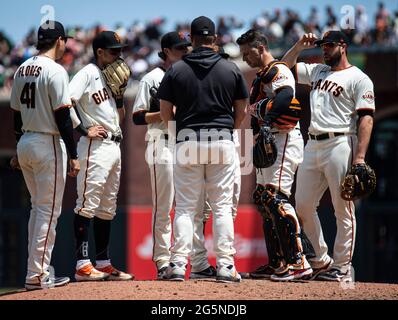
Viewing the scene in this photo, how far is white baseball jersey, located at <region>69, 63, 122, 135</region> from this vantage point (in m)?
8.10

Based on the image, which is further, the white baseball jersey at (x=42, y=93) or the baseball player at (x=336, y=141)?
the baseball player at (x=336, y=141)

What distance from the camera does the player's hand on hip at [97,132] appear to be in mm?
7996

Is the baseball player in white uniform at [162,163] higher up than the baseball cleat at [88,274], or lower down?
higher up

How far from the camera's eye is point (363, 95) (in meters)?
7.91

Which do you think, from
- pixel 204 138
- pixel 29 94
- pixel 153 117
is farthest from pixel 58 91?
pixel 204 138

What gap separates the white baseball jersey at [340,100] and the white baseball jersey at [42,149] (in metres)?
2.32

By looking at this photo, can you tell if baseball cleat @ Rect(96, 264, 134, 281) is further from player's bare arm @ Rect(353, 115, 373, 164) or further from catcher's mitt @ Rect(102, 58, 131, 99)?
player's bare arm @ Rect(353, 115, 373, 164)

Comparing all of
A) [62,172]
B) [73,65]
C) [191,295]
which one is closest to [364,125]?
[191,295]

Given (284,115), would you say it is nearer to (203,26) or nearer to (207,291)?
(203,26)

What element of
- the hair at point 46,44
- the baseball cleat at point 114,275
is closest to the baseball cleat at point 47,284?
the baseball cleat at point 114,275

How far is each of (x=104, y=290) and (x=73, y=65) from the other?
16.6 meters

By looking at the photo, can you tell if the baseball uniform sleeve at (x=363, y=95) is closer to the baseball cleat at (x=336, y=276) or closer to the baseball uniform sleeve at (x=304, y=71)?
the baseball uniform sleeve at (x=304, y=71)

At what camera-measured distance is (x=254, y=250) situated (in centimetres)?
2058
